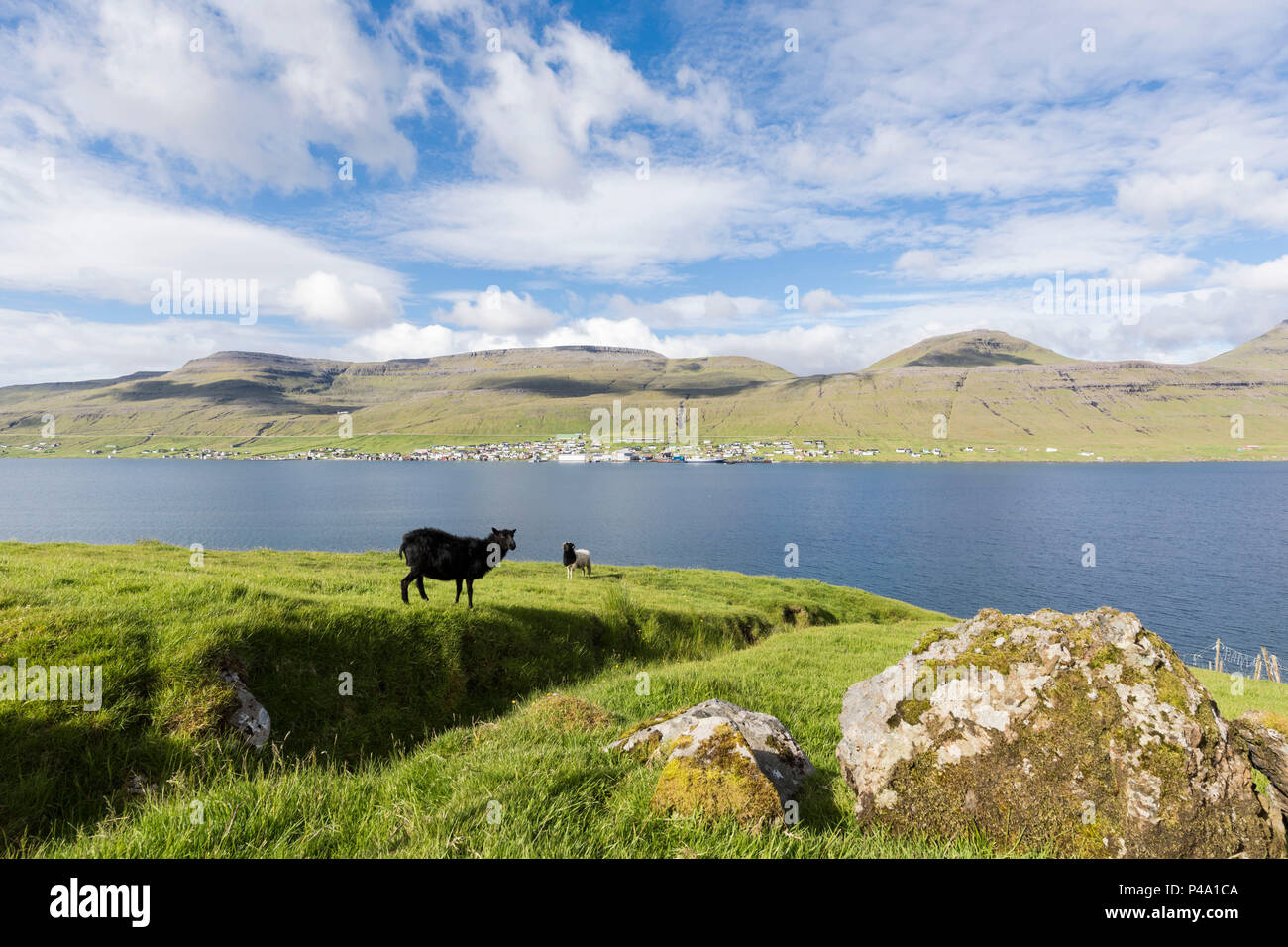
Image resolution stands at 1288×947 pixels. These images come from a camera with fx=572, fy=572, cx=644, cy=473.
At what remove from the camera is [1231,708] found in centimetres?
2112

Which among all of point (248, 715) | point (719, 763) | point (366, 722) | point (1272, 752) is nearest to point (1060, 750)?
point (1272, 752)

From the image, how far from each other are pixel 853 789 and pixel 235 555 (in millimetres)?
32971

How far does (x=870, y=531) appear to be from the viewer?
119 metres

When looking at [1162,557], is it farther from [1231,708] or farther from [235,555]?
[235,555]

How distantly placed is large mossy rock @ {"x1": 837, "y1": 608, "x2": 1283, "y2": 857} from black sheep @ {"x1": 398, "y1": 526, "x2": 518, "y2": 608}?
10823 mm

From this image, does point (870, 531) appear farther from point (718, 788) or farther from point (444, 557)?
point (718, 788)

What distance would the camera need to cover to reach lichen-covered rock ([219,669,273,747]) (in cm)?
994

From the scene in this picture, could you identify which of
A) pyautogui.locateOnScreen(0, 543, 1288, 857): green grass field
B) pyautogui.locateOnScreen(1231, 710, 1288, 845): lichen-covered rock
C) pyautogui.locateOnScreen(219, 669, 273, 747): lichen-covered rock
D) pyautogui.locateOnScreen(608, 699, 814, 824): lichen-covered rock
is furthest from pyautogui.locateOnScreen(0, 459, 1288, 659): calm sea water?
pyautogui.locateOnScreen(1231, 710, 1288, 845): lichen-covered rock

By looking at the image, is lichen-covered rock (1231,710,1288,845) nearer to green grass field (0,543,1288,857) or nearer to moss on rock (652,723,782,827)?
green grass field (0,543,1288,857)

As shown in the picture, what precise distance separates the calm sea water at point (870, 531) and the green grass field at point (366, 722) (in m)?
5.59

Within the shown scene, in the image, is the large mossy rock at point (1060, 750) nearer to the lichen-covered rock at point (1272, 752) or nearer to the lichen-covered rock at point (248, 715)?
the lichen-covered rock at point (1272, 752)

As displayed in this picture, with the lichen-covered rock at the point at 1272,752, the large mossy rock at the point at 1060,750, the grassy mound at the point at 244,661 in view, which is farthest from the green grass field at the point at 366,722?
the lichen-covered rock at the point at 1272,752

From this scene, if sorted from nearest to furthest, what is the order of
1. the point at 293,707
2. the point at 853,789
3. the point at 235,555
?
1. the point at 853,789
2. the point at 293,707
3. the point at 235,555
